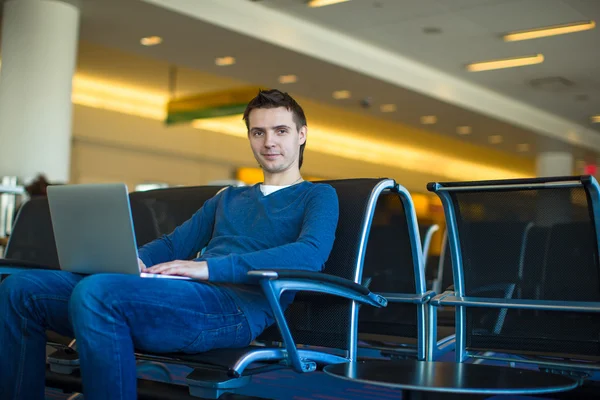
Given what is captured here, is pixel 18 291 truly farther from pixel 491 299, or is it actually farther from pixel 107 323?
pixel 491 299

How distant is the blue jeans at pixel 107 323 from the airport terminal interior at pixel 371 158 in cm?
11

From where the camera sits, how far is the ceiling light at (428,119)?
12.8 m

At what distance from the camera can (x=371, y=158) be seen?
59.8 ft

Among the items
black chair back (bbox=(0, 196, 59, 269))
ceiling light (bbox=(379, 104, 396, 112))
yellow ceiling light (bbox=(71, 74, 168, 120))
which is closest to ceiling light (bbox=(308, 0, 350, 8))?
ceiling light (bbox=(379, 104, 396, 112))

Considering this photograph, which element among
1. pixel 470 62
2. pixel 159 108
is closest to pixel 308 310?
pixel 470 62

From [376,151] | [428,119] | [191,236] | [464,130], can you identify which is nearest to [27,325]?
[191,236]

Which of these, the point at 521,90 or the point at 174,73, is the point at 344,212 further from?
the point at 521,90

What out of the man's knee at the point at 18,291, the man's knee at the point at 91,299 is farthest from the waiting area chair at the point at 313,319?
the man's knee at the point at 18,291

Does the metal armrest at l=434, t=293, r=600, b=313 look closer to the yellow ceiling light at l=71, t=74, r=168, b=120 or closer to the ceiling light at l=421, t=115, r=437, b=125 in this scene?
the yellow ceiling light at l=71, t=74, r=168, b=120

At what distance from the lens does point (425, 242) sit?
14.4ft

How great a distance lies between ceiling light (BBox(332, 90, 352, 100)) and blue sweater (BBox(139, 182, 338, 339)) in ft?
27.9

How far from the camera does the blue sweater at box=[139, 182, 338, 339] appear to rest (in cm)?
213

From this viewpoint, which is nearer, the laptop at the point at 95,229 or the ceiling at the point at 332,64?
the laptop at the point at 95,229

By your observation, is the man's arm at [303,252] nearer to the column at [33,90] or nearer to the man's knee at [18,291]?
the man's knee at [18,291]
